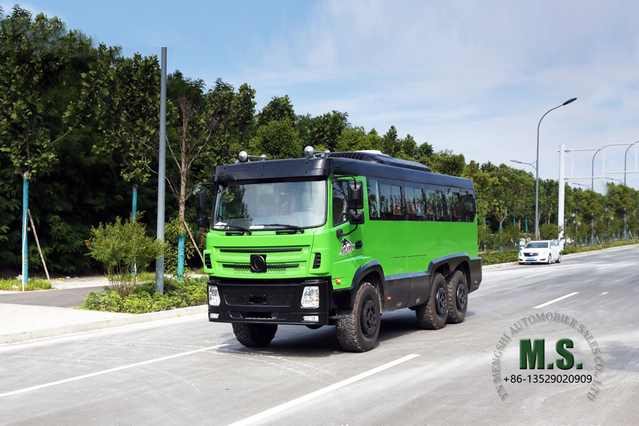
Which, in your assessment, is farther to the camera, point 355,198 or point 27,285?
point 27,285

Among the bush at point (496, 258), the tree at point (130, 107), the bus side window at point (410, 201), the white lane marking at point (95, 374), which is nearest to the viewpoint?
the white lane marking at point (95, 374)

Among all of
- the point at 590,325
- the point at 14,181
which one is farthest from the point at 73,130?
the point at 590,325

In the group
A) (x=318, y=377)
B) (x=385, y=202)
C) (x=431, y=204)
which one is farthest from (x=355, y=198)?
(x=431, y=204)

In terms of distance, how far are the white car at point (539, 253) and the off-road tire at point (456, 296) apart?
26.9 m

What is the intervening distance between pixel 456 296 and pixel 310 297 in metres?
5.18

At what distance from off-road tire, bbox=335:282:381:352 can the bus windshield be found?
4.80ft

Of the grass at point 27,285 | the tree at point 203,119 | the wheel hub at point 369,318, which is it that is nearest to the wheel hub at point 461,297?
the wheel hub at point 369,318

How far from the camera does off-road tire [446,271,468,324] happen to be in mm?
13070

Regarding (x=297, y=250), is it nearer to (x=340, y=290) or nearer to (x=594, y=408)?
(x=340, y=290)

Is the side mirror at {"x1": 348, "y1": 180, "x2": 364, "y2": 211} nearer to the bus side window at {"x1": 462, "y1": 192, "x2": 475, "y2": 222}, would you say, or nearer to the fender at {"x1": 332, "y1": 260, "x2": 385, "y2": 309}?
the fender at {"x1": 332, "y1": 260, "x2": 385, "y2": 309}

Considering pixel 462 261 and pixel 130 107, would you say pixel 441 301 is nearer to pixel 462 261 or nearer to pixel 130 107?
pixel 462 261

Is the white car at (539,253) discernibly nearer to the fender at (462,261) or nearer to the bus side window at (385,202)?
the fender at (462,261)

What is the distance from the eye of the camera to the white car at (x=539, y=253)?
128 feet

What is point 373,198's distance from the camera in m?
10.4
